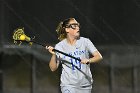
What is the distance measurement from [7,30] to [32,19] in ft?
1.49

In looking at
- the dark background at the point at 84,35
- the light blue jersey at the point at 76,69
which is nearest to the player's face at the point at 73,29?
the light blue jersey at the point at 76,69

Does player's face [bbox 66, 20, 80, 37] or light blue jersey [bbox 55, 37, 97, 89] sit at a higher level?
player's face [bbox 66, 20, 80, 37]

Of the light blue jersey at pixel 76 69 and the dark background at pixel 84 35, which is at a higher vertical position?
the dark background at pixel 84 35

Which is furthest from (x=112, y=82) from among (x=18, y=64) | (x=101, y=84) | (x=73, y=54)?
(x=73, y=54)

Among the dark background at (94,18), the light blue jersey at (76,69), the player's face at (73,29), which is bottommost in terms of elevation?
the light blue jersey at (76,69)

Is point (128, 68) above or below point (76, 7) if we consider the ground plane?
below

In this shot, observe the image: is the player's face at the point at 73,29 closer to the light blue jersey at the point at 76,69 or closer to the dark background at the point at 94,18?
the light blue jersey at the point at 76,69

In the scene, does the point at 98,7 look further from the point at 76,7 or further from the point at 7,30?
the point at 7,30

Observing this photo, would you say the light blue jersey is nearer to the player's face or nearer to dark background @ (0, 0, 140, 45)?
the player's face

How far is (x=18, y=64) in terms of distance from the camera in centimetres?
834

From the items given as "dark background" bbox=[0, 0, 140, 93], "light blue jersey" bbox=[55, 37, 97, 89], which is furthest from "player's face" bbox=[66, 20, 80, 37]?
"dark background" bbox=[0, 0, 140, 93]

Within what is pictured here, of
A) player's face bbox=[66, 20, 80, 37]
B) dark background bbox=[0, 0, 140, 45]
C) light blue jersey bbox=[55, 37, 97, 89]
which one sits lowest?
light blue jersey bbox=[55, 37, 97, 89]

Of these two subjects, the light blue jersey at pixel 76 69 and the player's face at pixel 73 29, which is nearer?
the light blue jersey at pixel 76 69

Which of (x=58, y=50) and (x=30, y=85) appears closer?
(x=58, y=50)
